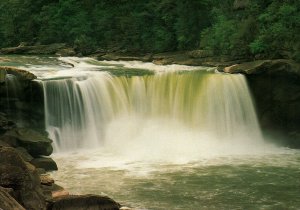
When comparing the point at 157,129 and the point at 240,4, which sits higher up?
the point at 240,4

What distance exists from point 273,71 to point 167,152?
5.10 meters

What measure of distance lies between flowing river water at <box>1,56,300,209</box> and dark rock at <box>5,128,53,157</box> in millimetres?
794

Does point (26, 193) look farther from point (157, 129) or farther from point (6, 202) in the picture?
point (157, 129)

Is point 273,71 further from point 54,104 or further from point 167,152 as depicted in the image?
point 54,104

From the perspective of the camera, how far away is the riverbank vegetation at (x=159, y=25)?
80.0ft

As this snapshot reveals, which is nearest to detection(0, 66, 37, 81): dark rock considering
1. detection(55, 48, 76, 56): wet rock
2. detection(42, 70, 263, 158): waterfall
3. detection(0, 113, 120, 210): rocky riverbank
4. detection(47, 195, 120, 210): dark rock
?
detection(42, 70, 263, 158): waterfall

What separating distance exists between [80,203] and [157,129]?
11.3 m

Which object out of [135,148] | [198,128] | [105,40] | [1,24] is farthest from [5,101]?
[1,24]

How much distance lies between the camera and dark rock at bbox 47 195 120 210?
421 inches

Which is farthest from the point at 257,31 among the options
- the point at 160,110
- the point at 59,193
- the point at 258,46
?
the point at 59,193

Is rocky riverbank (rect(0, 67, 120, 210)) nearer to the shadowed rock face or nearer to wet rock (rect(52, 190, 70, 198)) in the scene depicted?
wet rock (rect(52, 190, 70, 198))

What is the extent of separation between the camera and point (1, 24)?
37.9m

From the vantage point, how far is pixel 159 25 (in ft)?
107

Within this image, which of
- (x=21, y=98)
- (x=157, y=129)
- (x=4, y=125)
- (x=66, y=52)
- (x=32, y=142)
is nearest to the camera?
(x=32, y=142)
